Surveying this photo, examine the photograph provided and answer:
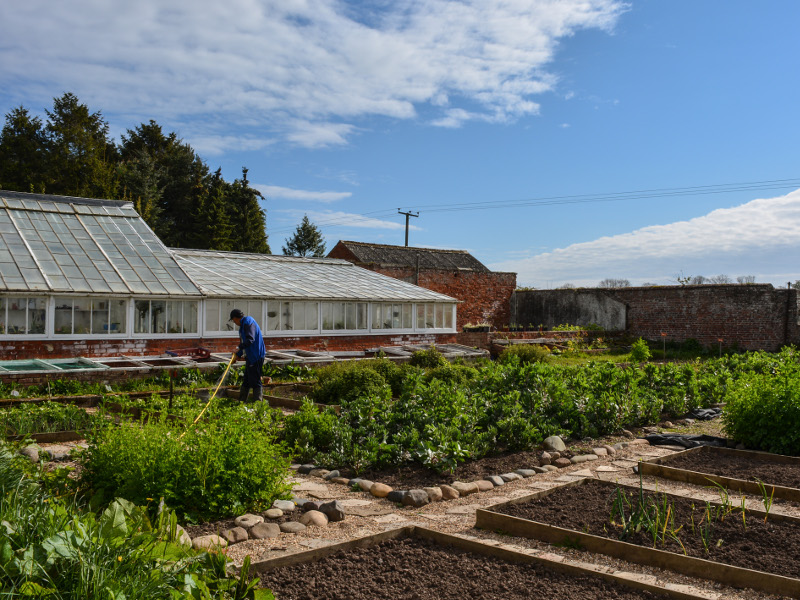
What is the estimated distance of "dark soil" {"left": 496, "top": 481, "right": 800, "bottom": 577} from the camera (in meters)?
4.25

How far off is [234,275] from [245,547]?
15.3 metres

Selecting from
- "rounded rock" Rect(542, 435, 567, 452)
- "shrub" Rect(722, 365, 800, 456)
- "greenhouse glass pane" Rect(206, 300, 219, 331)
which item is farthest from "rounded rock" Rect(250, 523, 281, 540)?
"greenhouse glass pane" Rect(206, 300, 219, 331)

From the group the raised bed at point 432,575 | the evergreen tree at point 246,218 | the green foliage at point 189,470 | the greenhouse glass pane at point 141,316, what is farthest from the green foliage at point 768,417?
the evergreen tree at point 246,218

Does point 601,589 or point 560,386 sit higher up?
point 560,386

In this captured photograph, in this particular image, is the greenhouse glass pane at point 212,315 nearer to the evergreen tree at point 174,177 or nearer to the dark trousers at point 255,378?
the dark trousers at point 255,378

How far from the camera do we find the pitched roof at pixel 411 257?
2948 centimetres

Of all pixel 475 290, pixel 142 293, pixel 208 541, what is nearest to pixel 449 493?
pixel 208 541

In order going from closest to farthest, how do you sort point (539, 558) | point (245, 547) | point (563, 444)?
1. point (539, 558)
2. point (245, 547)
3. point (563, 444)

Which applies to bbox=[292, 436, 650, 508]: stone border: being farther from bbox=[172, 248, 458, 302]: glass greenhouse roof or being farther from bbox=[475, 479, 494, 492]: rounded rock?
bbox=[172, 248, 458, 302]: glass greenhouse roof

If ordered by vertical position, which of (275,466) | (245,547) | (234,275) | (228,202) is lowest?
(245,547)

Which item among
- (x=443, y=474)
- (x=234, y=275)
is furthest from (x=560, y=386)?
(x=234, y=275)

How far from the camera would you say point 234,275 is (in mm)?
19141

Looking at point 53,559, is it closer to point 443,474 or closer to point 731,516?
point 443,474

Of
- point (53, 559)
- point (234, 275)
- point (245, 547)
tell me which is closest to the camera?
point (53, 559)
